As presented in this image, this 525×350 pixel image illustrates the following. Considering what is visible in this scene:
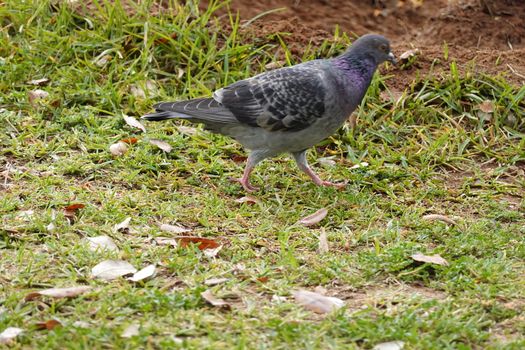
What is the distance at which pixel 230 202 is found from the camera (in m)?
5.62

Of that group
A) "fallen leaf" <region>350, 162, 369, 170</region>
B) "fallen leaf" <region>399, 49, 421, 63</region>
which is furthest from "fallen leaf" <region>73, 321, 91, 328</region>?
"fallen leaf" <region>399, 49, 421, 63</region>

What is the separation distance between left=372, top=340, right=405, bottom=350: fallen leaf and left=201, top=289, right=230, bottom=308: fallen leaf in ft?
2.52

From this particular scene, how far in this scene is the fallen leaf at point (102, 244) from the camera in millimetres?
4719

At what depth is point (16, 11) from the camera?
7398 millimetres

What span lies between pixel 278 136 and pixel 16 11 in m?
3.04

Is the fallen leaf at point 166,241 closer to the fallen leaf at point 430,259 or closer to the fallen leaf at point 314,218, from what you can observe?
the fallen leaf at point 314,218

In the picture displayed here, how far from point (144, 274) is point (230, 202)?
1317 millimetres

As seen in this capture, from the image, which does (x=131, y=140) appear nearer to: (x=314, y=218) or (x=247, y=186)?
(x=247, y=186)

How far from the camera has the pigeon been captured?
18.7ft

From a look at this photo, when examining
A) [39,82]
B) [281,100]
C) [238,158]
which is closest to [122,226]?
[281,100]

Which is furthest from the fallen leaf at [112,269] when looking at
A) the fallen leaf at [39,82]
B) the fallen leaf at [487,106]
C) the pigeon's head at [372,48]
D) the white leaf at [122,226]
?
the fallen leaf at [487,106]

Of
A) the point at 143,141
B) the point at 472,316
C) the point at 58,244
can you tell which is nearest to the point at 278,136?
the point at 143,141

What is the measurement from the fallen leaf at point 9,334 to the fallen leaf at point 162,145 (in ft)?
8.43

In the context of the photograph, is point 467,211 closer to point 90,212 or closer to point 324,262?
point 324,262
